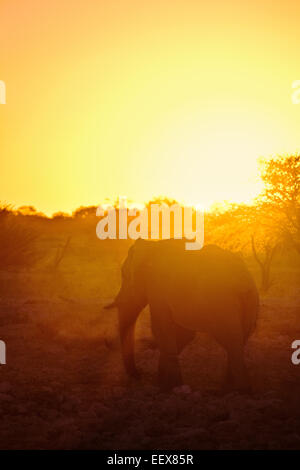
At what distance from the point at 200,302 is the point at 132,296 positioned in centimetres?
151

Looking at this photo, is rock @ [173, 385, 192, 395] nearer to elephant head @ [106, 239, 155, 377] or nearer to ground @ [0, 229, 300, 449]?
ground @ [0, 229, 300, 449]

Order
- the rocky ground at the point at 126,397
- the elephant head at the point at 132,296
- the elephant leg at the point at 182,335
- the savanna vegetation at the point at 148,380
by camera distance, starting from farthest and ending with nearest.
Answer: the elephant leg at the point at 182,335 → the elephant head at the point at 132,296 → the savanna vegetation at the point at 148,380 → the rocky ground at the point at 126,397

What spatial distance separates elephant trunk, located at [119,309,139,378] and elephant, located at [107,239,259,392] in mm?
15

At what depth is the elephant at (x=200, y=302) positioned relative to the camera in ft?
22.5

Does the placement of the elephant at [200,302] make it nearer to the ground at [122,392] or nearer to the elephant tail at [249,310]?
the elephant tail at [249,310]

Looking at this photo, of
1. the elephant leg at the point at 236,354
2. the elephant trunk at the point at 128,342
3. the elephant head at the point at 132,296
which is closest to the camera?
the elephant leg at the point at 236,354

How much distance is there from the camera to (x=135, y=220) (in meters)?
41.3

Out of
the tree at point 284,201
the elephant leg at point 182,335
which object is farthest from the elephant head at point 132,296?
the tree at point 284,201

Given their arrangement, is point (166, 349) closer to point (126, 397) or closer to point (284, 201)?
point (126, 397)

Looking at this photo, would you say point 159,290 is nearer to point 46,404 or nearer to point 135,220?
point 46,404

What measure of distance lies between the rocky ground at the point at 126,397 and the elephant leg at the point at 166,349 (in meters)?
0.23

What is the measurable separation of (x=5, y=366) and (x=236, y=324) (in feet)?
11.6

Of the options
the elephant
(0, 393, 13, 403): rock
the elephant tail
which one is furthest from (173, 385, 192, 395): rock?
(0, 393, 13, 403): rock
